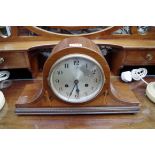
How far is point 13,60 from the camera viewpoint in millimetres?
983

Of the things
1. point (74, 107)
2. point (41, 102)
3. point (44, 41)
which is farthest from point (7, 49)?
point (74, 107)

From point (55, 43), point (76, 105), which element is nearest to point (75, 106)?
point (76, 105)

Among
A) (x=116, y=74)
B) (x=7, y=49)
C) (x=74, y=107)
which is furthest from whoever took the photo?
(x=116, y=74)

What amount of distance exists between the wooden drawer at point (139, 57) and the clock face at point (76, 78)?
0.33m

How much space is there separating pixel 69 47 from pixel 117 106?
35cm

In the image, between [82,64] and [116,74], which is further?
[116,74]

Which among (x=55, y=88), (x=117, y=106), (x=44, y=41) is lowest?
(x=117, y=106)

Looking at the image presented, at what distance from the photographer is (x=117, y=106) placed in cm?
83

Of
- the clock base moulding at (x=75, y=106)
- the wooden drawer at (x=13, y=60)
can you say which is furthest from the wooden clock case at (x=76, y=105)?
the wooden drawer at (x=13, y=60)

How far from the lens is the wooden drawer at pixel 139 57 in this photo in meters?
1.00

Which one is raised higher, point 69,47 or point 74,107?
point 69,47

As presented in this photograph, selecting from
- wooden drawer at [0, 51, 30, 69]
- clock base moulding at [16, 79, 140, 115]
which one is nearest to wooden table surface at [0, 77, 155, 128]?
clock base moulding at [16, 79, 140, 115]

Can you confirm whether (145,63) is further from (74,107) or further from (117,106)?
(74,107)

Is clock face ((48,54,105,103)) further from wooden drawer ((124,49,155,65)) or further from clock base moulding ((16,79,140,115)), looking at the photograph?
wooden drawer ((124,49,155,65))
